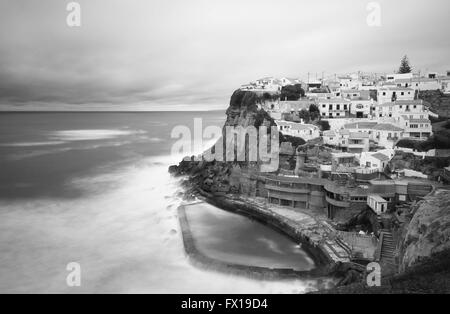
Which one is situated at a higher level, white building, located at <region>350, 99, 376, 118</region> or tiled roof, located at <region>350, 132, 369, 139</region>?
white building, located at <region>350, 99, 376, 118</region>

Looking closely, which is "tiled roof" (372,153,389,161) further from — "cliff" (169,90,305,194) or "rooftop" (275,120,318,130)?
"rooftop" (275,120,318,130)

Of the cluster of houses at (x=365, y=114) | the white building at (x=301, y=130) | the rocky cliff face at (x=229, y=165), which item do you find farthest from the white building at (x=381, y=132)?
the rocky cliff face at (x=229, y=165)

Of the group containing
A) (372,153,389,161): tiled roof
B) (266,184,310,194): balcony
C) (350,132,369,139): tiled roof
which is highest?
(350,132,369,139): tiled roof

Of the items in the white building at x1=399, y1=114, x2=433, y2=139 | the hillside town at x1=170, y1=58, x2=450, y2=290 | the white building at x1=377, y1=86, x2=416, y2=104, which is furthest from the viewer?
the white building at x1=377, y1=86, x2=416, y2=104

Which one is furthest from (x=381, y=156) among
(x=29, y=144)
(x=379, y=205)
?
(x=29, y=144)

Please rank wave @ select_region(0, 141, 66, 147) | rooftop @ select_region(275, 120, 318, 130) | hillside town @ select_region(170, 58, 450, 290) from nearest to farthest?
hillside town @ select_region(170, 58, 450, 290) → rooftop @ select_region(275, 120, 318, 130) → wave @ select_region(0, 141, 66, 147)

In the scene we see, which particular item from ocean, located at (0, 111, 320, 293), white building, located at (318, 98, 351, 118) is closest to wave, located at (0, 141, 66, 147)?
ocean, located at (0, 111, 320, 293)
